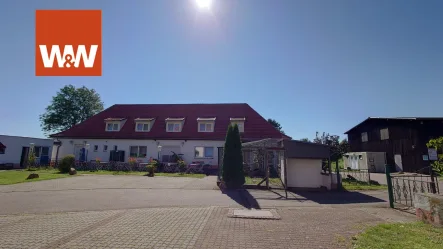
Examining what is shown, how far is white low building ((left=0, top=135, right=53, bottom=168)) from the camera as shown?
87.8ft

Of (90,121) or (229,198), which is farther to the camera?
(90,121)

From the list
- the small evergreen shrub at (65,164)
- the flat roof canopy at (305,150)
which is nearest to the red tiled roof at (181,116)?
the small evergreen shrub at (65,164)

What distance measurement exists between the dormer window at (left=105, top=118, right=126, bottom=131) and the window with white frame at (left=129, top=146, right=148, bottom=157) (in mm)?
3872

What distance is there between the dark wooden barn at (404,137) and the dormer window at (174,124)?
91.0 feet

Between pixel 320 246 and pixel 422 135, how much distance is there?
31796 mm

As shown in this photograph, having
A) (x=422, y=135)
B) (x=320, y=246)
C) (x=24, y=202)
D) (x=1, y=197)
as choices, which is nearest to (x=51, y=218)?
(x=24, y=202)

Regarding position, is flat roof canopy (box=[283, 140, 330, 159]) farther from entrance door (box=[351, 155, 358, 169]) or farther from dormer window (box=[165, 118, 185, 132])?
entrance door (box=[351, 155, 358, 169])

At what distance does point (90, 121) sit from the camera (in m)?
30.2

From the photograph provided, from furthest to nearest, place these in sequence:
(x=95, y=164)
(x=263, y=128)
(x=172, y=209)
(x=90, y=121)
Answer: (x=90, y=121) < (x=263, y=128) < (x=95, y=164) < (x=172, y=209)

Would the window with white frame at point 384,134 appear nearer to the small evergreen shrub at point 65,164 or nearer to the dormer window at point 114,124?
the dormer window at point 114,124

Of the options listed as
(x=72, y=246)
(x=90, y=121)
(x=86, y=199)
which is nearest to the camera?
(x=72, y=246)

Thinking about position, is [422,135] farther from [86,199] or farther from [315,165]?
[86,199]

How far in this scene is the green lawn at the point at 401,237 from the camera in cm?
475

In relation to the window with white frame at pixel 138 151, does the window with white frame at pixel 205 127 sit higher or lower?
higher
